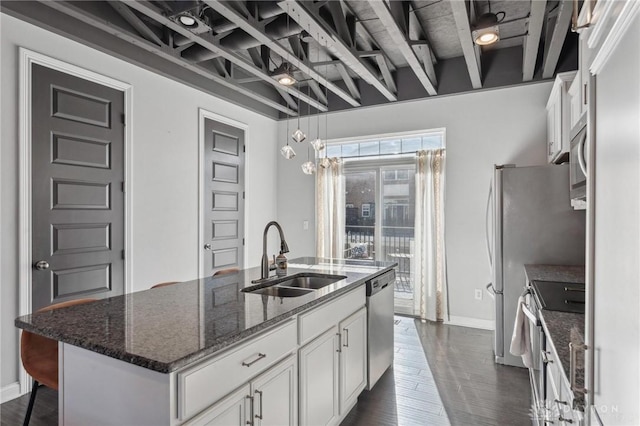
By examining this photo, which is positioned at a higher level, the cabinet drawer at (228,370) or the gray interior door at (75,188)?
the gray interior door at (75,188)

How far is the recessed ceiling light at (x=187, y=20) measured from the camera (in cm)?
281

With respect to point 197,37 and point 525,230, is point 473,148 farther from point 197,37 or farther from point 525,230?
point 197,37

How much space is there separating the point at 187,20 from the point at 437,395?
138 inches

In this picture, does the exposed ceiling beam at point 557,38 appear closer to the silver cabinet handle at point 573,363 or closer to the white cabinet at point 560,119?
the white cabinet at point 560,119

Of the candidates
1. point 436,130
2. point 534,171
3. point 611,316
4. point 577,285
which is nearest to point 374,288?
point 577,285

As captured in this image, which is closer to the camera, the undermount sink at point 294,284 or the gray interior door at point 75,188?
the undermount sink at point 294,284

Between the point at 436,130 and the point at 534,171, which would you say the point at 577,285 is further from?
the point at 436,130

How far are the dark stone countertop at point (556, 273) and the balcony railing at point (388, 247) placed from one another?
1.86m

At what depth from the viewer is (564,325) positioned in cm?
150

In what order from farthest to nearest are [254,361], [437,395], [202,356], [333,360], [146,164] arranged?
[146,164], [437,395], [333,360], [254,361], [202,356]

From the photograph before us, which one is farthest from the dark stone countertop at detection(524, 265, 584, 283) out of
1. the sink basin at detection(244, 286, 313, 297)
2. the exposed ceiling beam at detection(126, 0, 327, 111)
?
the exposed ceiling beam at detection(126, 0, 327, 111)

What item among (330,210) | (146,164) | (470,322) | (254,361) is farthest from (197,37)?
(470,322)

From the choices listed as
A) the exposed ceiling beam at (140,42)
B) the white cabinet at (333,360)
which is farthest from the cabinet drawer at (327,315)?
the exposed ceiling beam at (140,42)

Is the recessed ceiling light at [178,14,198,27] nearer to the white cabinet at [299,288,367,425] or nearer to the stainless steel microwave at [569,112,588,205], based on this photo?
the white cabinet at [299,288,367,425]
